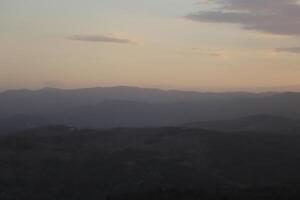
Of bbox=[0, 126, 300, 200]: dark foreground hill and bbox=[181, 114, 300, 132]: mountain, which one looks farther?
bbox=[181, 114, 300, 132]: mountain

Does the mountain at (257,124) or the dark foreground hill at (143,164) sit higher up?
the dark foreground hill at (143,164)

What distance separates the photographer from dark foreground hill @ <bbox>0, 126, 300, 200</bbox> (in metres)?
57.1

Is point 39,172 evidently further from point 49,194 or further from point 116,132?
point 116,132

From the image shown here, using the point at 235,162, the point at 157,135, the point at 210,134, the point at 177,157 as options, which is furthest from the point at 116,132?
the point at 235,162

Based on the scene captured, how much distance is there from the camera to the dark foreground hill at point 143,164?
57125mm

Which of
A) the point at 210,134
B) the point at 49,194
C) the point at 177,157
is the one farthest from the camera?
the point at 210,134

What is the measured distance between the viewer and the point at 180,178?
61.6 metres

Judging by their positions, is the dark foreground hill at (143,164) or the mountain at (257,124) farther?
the mountain at (257,124)

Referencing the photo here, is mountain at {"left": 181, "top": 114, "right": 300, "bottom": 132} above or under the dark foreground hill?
under

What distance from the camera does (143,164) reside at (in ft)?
220

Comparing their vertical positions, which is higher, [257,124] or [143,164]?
[143,164]

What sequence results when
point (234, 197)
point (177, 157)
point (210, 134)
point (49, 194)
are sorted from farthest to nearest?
point (210, 134), point (177, 157), point (49, 194), point (234, 197)

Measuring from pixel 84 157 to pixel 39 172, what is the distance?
9.51 meters

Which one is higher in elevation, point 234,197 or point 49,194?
point 234,197
